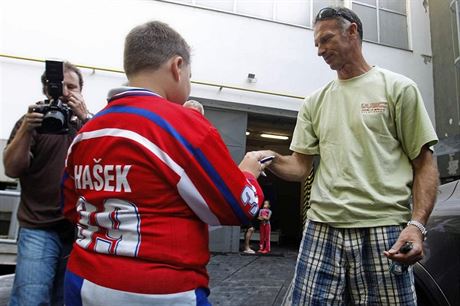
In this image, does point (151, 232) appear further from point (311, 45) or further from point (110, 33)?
point (311, 45)

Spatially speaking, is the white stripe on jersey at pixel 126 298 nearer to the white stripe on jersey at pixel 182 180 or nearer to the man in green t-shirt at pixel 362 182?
the white stripe on jersey at pixel 182 180

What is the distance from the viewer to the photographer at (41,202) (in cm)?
204

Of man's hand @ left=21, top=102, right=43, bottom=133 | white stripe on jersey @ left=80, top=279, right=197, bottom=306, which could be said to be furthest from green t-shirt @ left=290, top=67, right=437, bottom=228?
man's hand @ left=21, top=102, right=43, bottom=133

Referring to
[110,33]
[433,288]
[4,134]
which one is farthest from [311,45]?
[433,288]

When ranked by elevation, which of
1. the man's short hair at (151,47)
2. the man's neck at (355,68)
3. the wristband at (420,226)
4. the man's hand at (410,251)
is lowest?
the man's hand at (410,251)

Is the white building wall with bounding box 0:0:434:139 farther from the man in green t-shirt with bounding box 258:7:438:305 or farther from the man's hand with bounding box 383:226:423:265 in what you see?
the man's hand with bounding box 383:226:423:265

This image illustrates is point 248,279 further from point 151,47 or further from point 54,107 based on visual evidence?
point 151,47

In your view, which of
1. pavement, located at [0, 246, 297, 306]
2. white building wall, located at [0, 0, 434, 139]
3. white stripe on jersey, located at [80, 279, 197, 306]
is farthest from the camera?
white building wall, located at [0, 0, 434, 139]

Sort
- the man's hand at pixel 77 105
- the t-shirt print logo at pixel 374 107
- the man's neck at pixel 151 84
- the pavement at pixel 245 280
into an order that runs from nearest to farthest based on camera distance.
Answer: the man's neck at pixel 151 84 < the t-shirt print logo at pixel 374 107 < the man's hand at pixel 77 105 < the pavement at pixel 245 280

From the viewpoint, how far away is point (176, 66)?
1407 millimetres

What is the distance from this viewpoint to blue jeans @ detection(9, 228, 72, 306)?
6.63 ft

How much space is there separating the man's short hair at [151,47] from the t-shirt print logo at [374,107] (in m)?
0.89

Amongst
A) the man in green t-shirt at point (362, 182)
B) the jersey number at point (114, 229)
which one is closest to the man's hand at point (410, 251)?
the man in green t-shirt at point (362, 182)

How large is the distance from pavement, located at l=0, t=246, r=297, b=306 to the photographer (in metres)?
1.57
